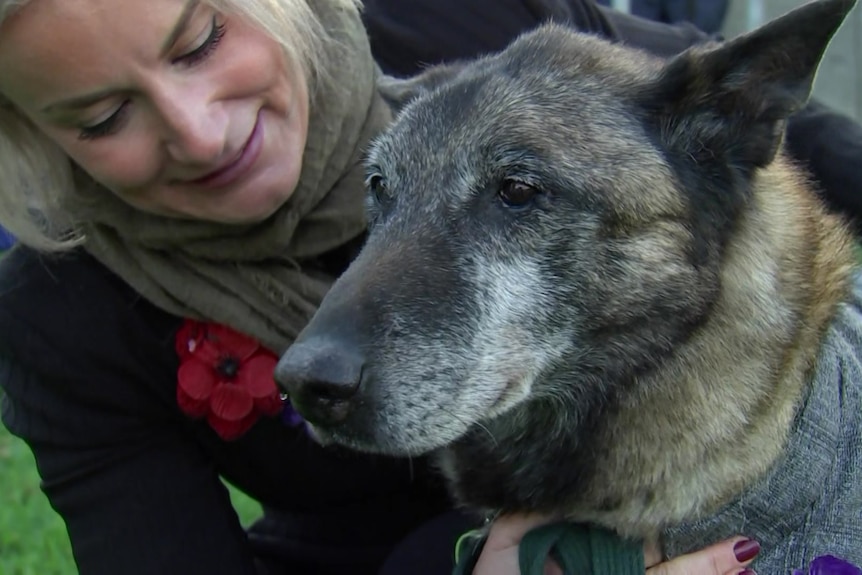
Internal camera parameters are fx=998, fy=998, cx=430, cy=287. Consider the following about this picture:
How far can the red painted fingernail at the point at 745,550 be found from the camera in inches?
78.7

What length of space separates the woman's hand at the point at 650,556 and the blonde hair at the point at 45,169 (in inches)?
45.5

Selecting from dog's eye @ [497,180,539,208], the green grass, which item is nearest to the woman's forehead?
dog's eye @ [497,180,539,208]

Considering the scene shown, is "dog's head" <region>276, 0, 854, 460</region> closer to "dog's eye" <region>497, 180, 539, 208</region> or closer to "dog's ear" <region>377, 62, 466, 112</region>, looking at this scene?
"dog's eye" <region>497, 180, 539, 208</region>

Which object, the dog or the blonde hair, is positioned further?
the blonde hair

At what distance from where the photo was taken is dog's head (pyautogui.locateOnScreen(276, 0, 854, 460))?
1.83m

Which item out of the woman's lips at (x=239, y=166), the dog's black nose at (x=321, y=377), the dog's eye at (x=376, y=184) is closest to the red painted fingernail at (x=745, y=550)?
the dog's black nose at (x=321, y=377)

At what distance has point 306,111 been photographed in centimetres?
241

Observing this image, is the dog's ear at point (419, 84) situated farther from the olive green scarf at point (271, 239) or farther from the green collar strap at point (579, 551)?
the green collar strap at point (579, 551)

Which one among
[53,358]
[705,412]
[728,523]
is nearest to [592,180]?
[705,412]

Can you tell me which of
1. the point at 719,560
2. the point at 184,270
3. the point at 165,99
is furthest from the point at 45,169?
the point at 719,560

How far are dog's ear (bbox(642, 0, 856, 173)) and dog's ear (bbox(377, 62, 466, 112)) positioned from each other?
484mm

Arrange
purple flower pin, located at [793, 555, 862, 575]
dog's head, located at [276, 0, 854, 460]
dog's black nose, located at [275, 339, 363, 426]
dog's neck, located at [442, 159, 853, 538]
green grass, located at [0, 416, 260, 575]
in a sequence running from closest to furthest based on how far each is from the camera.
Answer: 1. dog's black nose, located at [275, 339, 363, 426]
2. dog's head, located at [276, 0, 854, 460]
3. purple flower pin, located at [793, 555, 862, 575]
4. dog's neck, located at [442, 159, 853, 538]
5. green grass, located at [0, 416, 260, 575]

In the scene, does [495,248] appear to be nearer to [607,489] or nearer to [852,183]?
[607,489]

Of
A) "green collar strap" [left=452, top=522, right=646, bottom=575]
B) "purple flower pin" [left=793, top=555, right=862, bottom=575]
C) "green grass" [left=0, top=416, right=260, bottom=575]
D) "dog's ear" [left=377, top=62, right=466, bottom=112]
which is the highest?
"dog's ear" [left=377, top=62, right=466, bottom=112]
